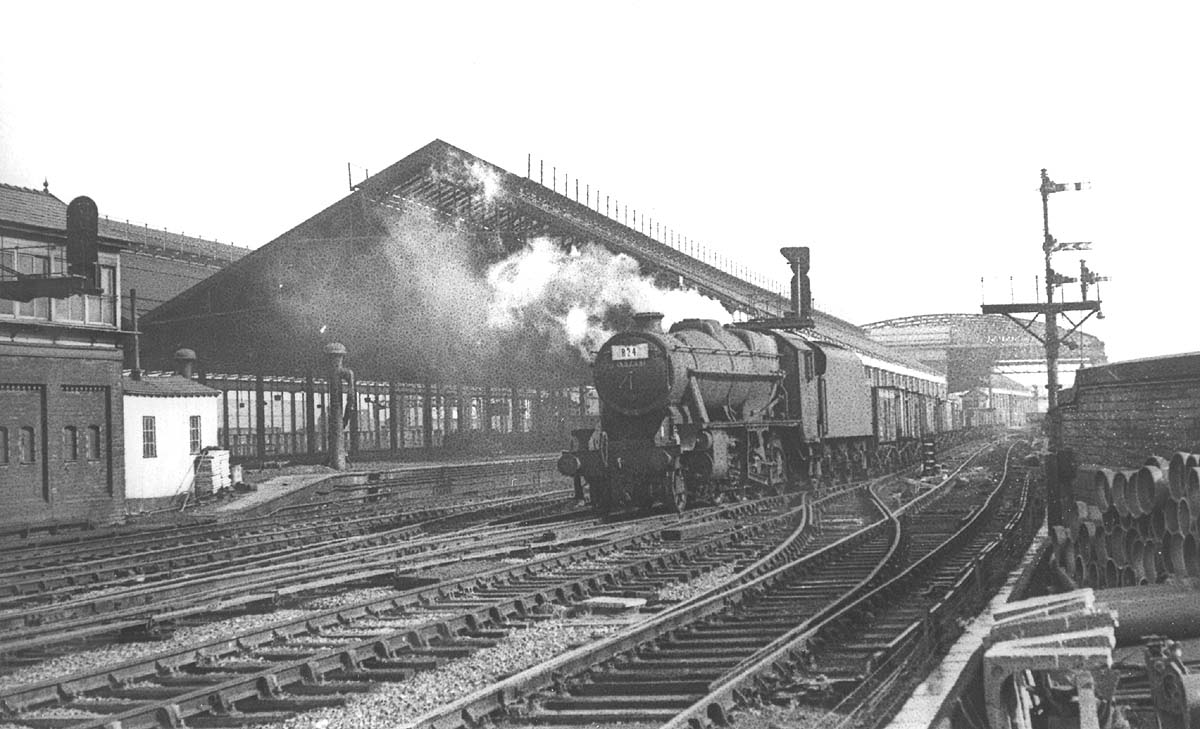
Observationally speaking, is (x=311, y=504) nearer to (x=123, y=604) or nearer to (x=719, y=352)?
(x=719, y=352)

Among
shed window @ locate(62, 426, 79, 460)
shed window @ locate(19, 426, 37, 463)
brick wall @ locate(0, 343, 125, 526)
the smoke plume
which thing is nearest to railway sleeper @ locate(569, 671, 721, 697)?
brick wall @ locate(0, 343, 125, 526)

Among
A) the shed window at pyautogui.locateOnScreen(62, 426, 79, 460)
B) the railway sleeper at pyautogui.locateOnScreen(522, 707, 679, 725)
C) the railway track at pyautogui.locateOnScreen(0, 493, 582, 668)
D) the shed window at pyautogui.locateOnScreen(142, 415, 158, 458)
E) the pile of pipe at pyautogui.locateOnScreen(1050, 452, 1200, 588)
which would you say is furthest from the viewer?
the shed window at pyautogui.locateOnScreen(142, 415, 158, 458)

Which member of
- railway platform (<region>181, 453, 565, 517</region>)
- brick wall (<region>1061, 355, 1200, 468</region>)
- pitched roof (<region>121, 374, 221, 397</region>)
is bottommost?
railway platform (<region>181, 453, 565, 517</region>)

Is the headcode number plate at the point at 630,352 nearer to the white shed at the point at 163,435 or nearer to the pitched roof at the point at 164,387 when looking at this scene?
the pitched roof at the point at 164,387

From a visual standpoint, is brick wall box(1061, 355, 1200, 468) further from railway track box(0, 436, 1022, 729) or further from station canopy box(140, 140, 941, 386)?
station canopy box(140, 140, 941, 386)

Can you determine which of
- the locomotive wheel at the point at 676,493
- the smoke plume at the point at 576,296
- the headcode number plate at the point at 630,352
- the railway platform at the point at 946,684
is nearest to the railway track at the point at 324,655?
Result: the railway platform at the point at 946,684

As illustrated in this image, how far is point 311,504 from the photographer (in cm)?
2353

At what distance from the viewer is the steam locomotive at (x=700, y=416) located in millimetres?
17125

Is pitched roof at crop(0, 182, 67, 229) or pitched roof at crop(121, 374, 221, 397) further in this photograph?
pitched roof at crop(121, 374, 221, 397)

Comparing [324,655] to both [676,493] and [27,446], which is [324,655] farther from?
[27,446]

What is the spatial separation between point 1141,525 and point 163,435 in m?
21.1

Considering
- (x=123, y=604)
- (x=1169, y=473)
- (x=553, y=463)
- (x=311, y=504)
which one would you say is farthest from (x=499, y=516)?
(x=553, y=463)

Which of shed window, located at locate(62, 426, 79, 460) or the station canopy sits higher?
the station canopy

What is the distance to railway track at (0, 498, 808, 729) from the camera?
6703mm
